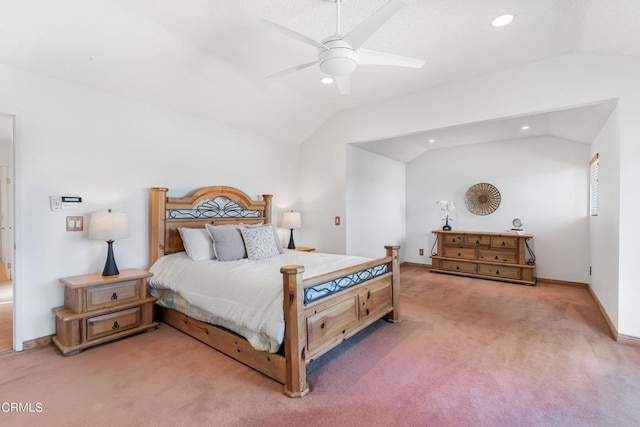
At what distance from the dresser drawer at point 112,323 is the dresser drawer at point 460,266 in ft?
16.7

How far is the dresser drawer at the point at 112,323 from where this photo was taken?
2791 mm

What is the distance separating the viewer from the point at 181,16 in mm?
2557

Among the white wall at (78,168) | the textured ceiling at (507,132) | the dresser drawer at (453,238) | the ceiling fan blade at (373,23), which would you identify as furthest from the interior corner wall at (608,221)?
the white wall at (78,168)

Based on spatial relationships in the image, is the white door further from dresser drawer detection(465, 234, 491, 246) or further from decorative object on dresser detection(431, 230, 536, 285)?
dresser drawer detection(465, 234, 491, 246)

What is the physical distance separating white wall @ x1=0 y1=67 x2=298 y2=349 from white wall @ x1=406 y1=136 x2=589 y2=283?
4607 mm

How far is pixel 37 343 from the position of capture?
9.32 feet

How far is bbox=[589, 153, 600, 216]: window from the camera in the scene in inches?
160

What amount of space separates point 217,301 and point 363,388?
4.45 feet

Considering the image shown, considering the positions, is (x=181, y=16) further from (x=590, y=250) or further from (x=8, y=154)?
(x=590, y=250)

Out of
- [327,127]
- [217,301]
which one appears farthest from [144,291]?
[327,127]

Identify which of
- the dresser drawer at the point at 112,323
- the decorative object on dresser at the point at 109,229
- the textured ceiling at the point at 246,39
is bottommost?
the dresser drawer at the point at 112,323

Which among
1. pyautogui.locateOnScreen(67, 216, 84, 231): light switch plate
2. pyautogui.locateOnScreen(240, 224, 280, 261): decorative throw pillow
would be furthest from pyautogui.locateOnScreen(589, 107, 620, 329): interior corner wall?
pyautogui.locateOnScreen(67, 216, 84, 231): light switch plate

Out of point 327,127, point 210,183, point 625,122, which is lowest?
point 210,183

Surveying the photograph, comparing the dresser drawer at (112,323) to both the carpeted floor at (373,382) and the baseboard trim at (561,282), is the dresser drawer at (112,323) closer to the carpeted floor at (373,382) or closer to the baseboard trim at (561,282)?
Result: the carpeted floor at (373,382)
